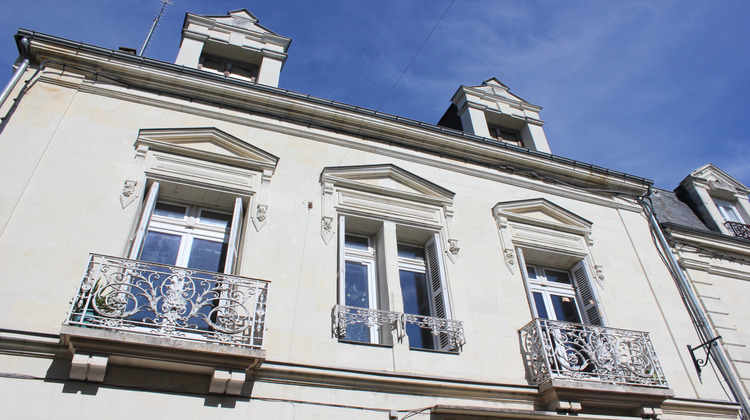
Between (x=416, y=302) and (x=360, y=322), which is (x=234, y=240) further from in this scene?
(x=416, y=302)

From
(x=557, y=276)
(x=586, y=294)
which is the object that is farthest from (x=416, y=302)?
(x=586, y=294)

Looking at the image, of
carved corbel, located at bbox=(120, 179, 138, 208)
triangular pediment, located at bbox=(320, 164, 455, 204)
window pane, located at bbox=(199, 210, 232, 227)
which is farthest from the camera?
triangular pediment, located at bbox=(320, 164, 455, 204)

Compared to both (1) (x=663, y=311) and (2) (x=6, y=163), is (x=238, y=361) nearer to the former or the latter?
(2) (x=6, y=163)

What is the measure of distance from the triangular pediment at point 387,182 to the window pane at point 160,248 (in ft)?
7.84

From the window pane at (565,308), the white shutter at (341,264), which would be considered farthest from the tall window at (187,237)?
the window pane at (565,308)

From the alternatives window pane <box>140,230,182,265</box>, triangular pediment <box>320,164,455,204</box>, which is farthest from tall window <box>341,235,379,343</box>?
window pane <box>140,230,182,265</box>

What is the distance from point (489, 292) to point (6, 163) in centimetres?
673

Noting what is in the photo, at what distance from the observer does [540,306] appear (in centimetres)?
872

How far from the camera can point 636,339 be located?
7.85 meters

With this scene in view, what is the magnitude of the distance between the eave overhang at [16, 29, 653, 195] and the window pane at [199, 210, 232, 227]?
6.52 feet

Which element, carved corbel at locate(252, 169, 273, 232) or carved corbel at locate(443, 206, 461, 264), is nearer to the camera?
carved corbel at locate(252, 169, 273, 232)

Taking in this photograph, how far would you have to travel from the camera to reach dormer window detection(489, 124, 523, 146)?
11797 mm

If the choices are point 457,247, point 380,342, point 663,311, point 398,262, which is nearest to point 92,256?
point 380,342

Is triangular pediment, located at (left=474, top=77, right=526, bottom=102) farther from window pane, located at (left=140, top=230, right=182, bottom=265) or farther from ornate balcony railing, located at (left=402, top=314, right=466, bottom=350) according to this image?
window pane, located at (left=140, top=230, right=182, bottom=265)
